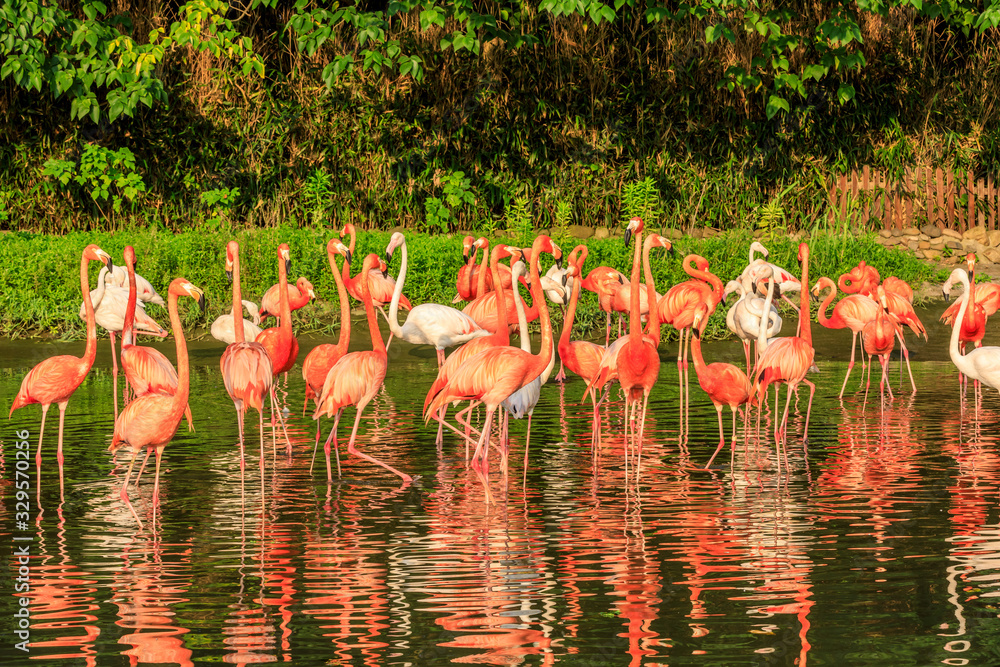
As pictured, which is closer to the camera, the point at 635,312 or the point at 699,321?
the point at 635,312

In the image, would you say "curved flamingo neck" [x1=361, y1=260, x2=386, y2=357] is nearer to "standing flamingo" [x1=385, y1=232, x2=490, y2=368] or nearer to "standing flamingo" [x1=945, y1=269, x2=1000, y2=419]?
"standing flamingo" [x1=385, y1=232, x2=490, y2=368]

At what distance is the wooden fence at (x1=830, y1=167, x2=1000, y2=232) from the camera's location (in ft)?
60.0

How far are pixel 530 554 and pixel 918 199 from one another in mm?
13583

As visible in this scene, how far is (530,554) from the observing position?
6.21 metres

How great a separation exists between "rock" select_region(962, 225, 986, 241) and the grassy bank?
2.19 m

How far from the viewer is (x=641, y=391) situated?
841cm

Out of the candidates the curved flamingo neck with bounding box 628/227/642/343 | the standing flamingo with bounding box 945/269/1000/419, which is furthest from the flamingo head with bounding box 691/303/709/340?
the standing flamingo with bounding box 945/269/1000/419

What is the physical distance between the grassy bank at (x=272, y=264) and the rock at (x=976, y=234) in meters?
2.19

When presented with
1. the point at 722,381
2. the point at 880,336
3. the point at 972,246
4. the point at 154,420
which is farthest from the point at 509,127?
the point at 154,420

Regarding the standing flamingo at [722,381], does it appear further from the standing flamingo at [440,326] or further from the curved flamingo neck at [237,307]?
the curved flamingo neck at [237,307]

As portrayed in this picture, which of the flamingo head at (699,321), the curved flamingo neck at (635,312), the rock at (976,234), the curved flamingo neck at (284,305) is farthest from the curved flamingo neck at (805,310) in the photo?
the rock at (976,234)

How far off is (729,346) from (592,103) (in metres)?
6.50

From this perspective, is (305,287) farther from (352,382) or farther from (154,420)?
(154,420)

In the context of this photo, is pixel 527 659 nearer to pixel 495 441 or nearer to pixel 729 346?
pixel 495 441
